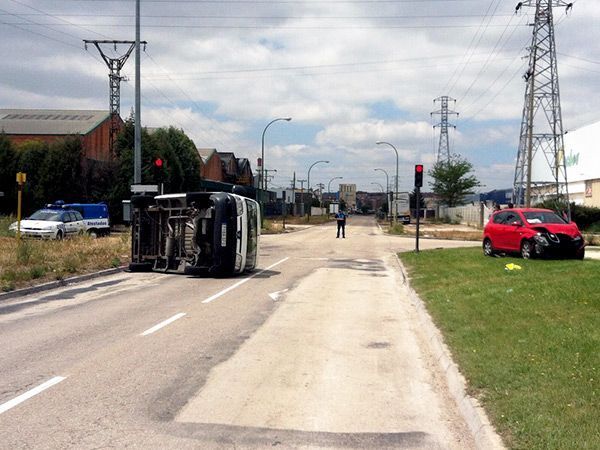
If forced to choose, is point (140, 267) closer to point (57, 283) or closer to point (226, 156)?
point (57, 283)

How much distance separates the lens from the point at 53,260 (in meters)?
19.0

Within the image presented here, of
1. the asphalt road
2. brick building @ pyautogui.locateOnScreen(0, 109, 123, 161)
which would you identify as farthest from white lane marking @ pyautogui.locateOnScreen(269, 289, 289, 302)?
brick building @ pyautogui.locateOnScreen(0, 109, 123, 161)

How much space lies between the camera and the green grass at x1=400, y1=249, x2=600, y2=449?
5184 millimetres

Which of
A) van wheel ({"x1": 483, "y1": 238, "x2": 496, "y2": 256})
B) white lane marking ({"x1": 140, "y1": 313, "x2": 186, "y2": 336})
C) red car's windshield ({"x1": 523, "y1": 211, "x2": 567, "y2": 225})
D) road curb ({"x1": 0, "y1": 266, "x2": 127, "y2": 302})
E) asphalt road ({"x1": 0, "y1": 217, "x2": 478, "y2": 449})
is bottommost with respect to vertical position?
asphalt road ({"x1": 0, "y1": 217, "x2": 478, "y2": 449})

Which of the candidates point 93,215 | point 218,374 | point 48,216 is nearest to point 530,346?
point 218,374

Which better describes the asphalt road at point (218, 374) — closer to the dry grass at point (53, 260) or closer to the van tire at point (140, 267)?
the dry grass at point (53, 260)

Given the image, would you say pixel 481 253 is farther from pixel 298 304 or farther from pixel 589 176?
pixel 589 176

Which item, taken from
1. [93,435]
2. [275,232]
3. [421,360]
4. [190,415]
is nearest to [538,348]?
[421,360]

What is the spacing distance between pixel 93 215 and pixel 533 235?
2369cm

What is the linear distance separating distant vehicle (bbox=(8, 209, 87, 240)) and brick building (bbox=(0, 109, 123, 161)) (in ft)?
89.5

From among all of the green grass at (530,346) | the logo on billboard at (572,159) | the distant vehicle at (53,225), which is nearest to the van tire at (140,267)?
the green grass at (530,346)

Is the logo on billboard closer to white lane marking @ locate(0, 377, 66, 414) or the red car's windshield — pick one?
the red car's windshield

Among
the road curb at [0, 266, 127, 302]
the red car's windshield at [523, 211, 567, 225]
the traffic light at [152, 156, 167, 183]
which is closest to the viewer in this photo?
the road curb at [0, 266, 127, 302]

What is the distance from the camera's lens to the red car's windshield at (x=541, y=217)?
1995 centimetres
